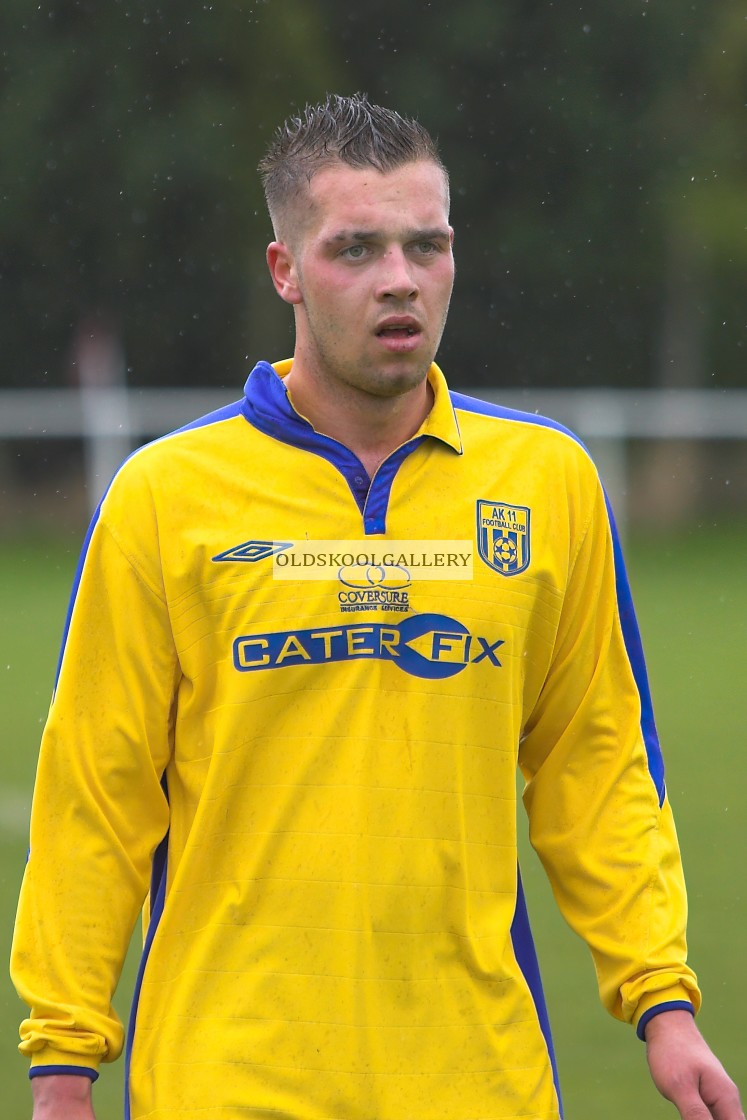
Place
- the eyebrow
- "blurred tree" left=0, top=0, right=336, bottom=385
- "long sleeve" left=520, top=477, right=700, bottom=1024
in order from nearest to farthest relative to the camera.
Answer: the eyebrow
"long sleeve" left=520, top=477, right=700, bottom=1024
"blurred tree" left=0, top=0, right=336, bottom=385

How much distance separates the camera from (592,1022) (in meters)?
5.36

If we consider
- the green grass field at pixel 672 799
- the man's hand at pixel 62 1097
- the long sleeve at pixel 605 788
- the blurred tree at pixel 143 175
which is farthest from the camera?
the blurred tree at pixel 143 175

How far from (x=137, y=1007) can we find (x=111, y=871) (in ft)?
0.68

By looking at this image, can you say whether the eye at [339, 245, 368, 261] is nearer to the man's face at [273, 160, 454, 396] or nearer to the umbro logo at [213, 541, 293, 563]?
the man's face at [273, 160, 454, 396]

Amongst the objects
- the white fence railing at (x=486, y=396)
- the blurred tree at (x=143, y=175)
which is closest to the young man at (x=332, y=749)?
the white fence railing at (x=486, y=396)

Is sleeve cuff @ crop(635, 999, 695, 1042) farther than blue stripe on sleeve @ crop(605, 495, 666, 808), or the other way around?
blue stripe on sleeve @ crop(605, 495, 666, 808)

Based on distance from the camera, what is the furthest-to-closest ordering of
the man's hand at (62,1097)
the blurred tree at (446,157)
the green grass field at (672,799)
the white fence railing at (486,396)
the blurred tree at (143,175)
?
the blurred tree at (446,157) → the blurred tree at (143,175) → the white fence railing at (486,396) → the green grass field at (672,799) → the man's hand at (62,1097)

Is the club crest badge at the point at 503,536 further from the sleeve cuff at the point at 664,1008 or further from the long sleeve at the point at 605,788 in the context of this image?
the sleeve cuff at the point at 664,1008

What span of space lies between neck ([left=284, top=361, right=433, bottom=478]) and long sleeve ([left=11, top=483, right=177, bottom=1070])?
0.32 meters

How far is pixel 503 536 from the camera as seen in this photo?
2.64 metres

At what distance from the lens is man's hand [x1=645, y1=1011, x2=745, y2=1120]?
2.52 metres

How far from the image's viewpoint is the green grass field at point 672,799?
195 inches

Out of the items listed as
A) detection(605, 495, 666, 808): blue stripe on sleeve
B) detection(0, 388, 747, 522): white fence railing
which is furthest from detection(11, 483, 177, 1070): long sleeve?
detection(0, 388, 747, 522): white fence railing

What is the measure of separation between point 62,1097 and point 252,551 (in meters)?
0.80
